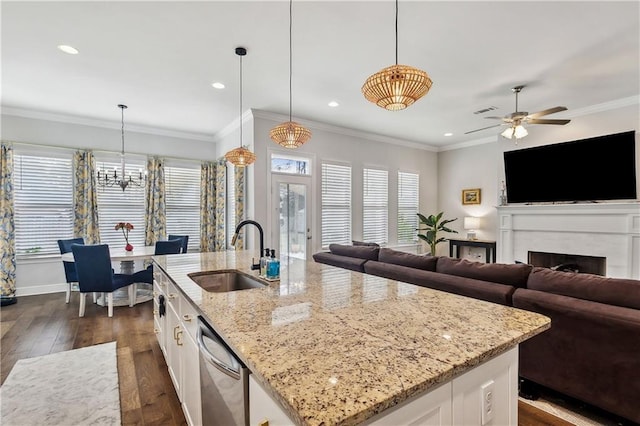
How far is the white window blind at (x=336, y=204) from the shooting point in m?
5.95

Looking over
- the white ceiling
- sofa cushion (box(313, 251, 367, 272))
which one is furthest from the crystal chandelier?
sofa cushion (box(313, 251, 367, 272))

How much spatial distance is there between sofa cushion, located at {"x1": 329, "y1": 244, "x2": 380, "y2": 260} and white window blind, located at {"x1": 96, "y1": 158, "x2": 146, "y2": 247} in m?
4.02

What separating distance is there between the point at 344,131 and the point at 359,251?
10.6 ft

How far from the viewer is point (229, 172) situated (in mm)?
5984

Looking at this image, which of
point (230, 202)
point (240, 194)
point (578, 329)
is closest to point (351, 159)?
point (240, 194)

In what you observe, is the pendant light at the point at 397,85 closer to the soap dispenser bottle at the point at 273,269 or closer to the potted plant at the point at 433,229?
the soap dispenser bottle at the point at 273,269

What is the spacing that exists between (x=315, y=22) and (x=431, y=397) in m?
2.89

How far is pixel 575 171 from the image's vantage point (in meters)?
4.91

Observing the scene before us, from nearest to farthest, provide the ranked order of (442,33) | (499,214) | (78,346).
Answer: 1. (442,33)
2. (78,346)
3. (499,214)

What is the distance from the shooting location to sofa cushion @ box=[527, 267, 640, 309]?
71.8 inches

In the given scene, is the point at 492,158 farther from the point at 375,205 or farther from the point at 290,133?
the point at 290,133

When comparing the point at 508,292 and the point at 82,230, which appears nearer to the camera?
the point at 508,292

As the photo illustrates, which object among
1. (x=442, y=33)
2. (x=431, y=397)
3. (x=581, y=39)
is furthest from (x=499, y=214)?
(x=431, y=397)

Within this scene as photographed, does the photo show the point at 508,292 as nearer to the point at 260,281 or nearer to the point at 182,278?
the point at 260,281
